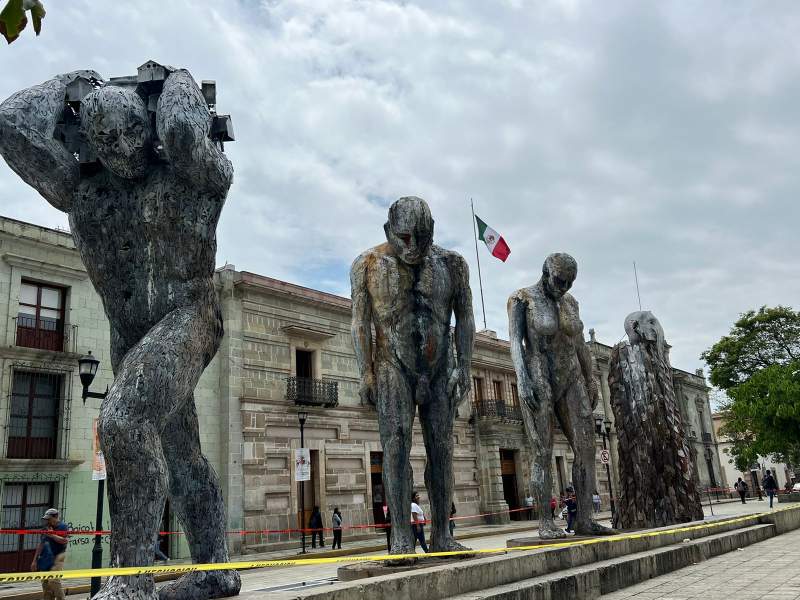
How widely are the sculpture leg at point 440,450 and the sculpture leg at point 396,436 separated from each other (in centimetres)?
12

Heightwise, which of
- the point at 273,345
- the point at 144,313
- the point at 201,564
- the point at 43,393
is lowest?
the point at 201,564

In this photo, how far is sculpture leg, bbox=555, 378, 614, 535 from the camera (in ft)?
19.3

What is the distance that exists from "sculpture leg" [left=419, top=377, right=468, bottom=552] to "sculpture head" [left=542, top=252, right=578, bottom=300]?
96.7 inches

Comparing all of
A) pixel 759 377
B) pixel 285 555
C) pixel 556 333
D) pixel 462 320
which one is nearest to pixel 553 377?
pixel 556 333

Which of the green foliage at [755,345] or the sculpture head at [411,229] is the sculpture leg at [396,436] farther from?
the green foliage at [755,345]

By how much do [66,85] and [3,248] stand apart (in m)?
16.7

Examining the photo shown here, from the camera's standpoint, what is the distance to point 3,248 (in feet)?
55.9

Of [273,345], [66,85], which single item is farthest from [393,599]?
[273,345]

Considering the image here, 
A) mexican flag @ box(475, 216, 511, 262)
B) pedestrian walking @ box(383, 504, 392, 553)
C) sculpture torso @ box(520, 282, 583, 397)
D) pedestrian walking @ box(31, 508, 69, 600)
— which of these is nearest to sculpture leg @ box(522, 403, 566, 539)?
sculpture torso @ box(520, 282, 583, 397)

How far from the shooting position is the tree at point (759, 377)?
25625 mm

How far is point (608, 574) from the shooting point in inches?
172

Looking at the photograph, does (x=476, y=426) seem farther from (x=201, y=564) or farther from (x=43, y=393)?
(x=201, y=564)

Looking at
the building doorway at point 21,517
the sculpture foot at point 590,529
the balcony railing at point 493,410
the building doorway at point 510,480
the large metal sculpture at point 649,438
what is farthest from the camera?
the building doorway at point 510,480

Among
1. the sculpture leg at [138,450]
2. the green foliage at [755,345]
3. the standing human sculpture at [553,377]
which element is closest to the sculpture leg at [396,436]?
the sculpture leg at [138,450]
